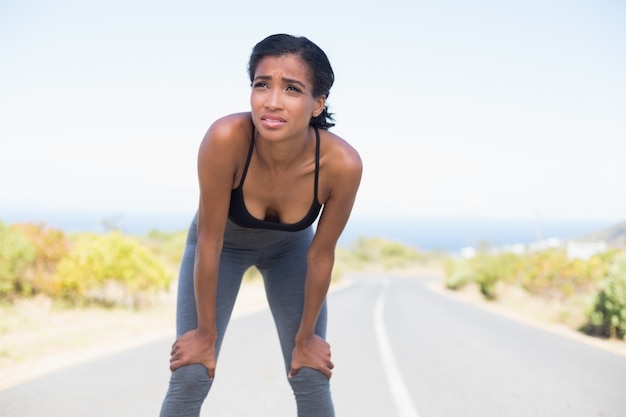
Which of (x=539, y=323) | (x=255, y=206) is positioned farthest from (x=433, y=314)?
(x=255, y=206)

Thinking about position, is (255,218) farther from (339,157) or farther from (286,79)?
(286,79)

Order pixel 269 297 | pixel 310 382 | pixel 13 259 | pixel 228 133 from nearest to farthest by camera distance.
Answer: pixel 228 133
pixel 310 382
pixel 269 297
pixel 13 259

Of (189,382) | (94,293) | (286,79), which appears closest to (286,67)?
(286,79)

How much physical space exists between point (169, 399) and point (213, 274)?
0.50 meters

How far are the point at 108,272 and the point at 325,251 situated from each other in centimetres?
1064

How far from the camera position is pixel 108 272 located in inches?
494

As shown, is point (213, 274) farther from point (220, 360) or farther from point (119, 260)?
point (119, 260)

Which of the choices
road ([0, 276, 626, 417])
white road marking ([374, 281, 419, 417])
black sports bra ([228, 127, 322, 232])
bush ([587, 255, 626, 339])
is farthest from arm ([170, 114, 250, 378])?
bush ([587, 255, 626, 339])

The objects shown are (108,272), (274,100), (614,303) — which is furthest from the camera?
(108,272)

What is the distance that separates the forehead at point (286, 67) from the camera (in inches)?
94.2

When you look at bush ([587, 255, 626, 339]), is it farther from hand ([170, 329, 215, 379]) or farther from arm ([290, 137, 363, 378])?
hand ([170, 329, 215, 379])

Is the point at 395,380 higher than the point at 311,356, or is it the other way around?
the point at 311,356

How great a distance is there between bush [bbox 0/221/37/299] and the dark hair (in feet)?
33.4

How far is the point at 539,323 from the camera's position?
1420cm
